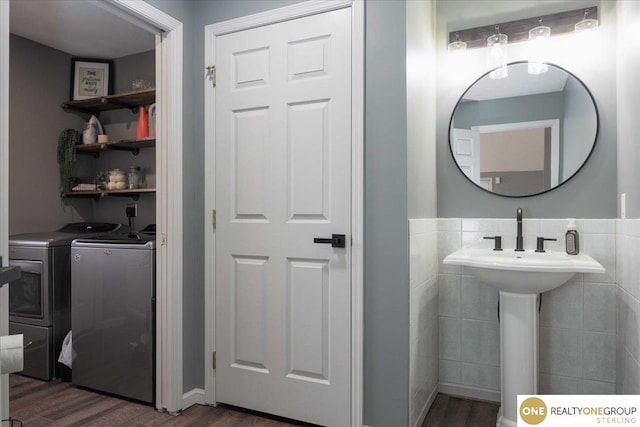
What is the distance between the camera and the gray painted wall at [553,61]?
223 centimetres

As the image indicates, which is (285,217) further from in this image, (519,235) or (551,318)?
(551,318)

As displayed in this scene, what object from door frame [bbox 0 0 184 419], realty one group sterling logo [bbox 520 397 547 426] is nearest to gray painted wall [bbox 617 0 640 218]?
realty one group sterling logo [bbox 520 397 547 426]

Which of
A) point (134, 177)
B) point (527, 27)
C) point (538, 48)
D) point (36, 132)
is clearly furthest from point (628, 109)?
point (36, 132)

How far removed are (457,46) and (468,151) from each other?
→ 64 centimetres

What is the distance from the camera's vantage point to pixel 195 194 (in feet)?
7.95

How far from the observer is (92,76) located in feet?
11.6

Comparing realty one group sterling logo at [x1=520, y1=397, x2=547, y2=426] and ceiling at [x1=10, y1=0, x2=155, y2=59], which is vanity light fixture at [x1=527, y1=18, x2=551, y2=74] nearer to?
realty one group sterling logo at [x1=520, y1=397, x2=547, y2=426]

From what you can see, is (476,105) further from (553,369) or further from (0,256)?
(0,256)

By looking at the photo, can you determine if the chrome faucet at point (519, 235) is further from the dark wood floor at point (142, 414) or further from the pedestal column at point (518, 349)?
the dark wood floor at point (142, 414)

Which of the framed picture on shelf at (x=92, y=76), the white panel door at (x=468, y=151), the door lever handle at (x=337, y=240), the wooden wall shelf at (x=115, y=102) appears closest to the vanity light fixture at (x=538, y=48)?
the white panel door at (x=468, y=151)

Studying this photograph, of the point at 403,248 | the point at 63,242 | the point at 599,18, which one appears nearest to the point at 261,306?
the point at 403,248

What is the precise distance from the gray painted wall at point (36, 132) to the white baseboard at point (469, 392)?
10.6ft

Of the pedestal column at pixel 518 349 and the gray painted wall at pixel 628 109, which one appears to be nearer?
the gray painted wall at pixel 628 109

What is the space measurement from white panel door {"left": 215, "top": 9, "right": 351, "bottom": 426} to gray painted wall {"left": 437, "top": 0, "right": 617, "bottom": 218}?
0.85 m
